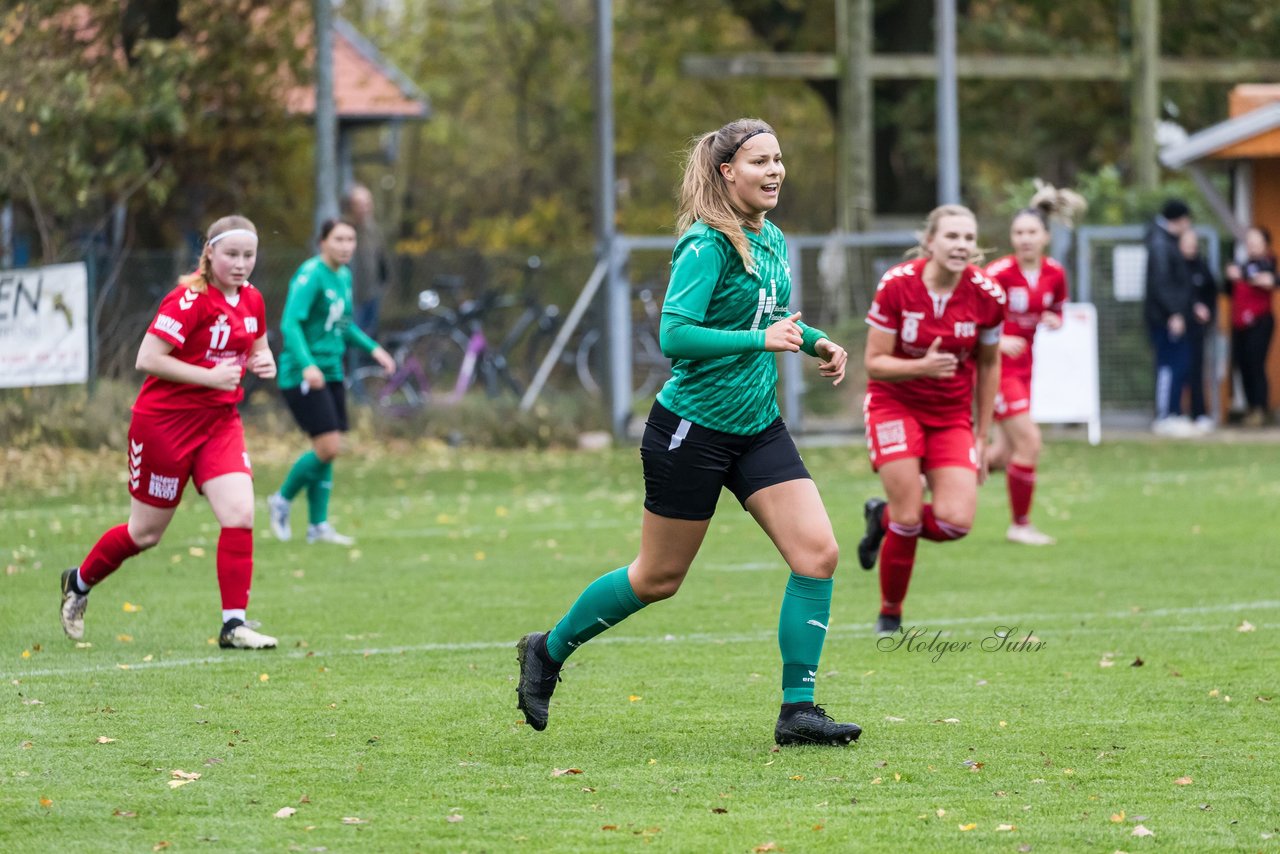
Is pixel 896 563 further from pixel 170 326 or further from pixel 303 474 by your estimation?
pixel 303 474

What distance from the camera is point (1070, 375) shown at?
2038cm

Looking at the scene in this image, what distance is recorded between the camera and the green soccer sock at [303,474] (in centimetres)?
1213

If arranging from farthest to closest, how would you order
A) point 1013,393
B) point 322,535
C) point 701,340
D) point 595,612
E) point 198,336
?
point 322,535
point 1013,393
point 198,336
point 595,612
point 701,340

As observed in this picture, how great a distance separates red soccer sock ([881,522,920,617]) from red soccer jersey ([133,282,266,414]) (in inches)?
112

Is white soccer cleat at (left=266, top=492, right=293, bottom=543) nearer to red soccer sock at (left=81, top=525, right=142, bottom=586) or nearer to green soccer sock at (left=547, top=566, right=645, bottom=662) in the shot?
red soccer sock at (left=81, top=525, right=142, bottom=586)

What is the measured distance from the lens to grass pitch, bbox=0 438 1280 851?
5.20 meters

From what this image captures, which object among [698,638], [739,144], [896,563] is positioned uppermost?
[739,144]

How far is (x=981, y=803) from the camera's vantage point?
539cm

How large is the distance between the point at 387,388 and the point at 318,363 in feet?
30.1

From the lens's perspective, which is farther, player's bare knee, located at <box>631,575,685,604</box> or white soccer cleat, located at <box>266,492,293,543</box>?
white soccer cleat, located at <box>266,492,293,543</box>

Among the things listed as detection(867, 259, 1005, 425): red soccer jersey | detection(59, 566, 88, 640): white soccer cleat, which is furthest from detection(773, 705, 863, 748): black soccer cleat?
detection(59, 566, 88, 640): white soccer cleat

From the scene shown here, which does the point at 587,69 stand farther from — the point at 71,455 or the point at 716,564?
the point at 716,564

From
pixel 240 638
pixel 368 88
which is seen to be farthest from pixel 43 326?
pixel 368 88

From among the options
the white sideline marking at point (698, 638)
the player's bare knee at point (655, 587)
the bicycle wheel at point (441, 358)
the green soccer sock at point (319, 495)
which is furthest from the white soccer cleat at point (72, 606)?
the bicycle wheel at point (441, 358)
